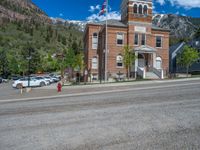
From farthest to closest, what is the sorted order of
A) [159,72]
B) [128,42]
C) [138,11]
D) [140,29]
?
[138,11]
[140,29]
[128,42]
[159,72]

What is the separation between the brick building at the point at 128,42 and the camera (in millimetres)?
39094

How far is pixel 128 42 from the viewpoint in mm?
39531

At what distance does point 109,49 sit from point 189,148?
33.4 meters

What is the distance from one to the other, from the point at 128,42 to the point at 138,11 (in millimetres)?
5503

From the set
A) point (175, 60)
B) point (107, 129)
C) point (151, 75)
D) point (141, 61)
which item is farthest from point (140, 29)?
point (107, 129)

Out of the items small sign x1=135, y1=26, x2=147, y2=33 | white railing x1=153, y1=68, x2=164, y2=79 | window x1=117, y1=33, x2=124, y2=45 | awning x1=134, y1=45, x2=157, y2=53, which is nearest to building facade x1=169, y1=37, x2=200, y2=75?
white railing x1=153, y1=68, x2=164, y2=79

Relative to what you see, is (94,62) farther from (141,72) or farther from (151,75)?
(151,75)

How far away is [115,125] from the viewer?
8.38 meters

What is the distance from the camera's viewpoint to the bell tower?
3960 cm

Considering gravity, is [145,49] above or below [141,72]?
above

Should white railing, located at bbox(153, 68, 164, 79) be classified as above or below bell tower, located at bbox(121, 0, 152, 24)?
below

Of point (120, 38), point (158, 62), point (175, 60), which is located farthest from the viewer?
point (175, 60)

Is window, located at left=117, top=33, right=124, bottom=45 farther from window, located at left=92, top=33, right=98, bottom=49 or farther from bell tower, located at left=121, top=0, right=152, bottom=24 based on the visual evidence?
window, located at left=92, top=33, right=98, bottom=49

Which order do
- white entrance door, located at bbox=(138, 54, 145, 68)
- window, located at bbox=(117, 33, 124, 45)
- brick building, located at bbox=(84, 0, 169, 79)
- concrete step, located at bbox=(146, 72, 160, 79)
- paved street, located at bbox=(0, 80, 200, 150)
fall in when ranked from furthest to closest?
1. white entrance door, located at bbox=(138, 54, 145, 68)
2. window, located at bbox=(117, 33, 124, 45)
3. brick building, located at bbox=(84, 0, 169, 79)
4. concrete step, located at bbox=(146, 72, 160, 79)
5. paved street, located at bbox=(0, 80, 200, 150)
